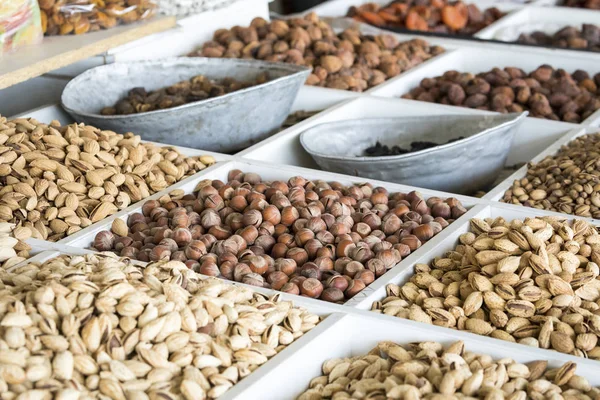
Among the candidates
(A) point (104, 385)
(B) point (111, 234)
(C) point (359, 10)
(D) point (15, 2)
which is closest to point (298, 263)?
(B) point (111, 234)

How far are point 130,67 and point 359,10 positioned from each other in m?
1.40

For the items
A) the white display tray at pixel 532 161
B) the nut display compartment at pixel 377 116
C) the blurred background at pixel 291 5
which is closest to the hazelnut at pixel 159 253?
the nut display compartment at pixel 377 116

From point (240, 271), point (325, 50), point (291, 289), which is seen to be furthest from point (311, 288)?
point (325, 50)

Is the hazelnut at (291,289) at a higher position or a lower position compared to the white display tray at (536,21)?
lower

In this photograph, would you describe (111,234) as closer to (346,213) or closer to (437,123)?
(346,213)

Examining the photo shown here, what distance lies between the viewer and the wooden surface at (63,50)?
226 cm

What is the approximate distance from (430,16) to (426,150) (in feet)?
5.62

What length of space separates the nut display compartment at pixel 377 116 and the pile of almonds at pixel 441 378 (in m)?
0.96

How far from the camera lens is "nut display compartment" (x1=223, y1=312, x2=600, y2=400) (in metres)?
1.34

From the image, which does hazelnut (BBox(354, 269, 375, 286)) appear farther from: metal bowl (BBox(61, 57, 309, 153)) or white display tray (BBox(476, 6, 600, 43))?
white display tray (BBox(476, 6, 600, 43))

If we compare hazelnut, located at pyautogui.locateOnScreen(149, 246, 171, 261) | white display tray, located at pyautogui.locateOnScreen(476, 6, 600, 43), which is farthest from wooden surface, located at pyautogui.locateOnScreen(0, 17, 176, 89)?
white display tray, located at pyautogui.locateOnScreen(476, 6, 600, 43)

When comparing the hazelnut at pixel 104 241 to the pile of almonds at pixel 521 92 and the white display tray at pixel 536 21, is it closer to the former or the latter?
the pile of almonds at pixel 521 92

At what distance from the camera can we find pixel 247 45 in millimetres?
2996

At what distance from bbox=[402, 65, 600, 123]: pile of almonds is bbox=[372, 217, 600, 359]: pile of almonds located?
1034mm
